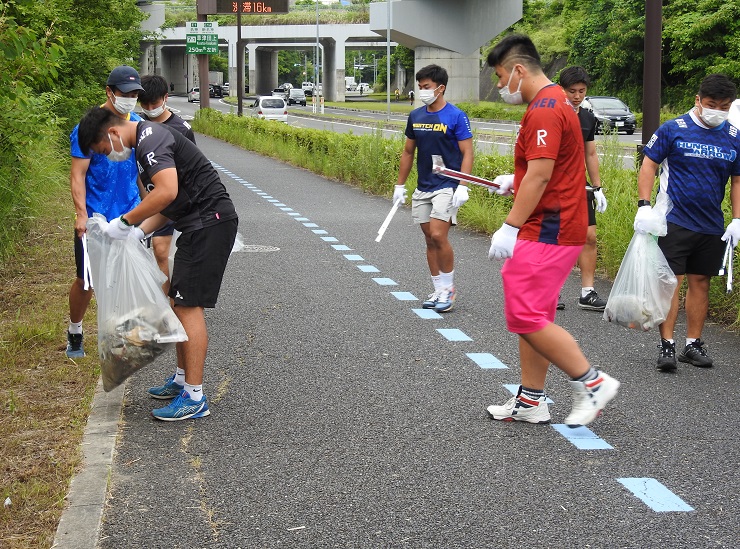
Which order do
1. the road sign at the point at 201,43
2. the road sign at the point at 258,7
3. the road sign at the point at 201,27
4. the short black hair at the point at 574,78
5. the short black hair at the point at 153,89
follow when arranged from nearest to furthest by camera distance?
1. the short black hair at the point at 153,89
2. the short black hair at the point at 574,78
3. the road sign at the point at 258,7
4. the road sign at the point at 201,43
5. the road sign at the point at 201,27

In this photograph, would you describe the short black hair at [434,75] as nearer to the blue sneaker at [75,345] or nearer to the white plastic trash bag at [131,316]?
the blue sneaker at [75,345]

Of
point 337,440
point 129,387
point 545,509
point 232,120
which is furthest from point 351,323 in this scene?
point 232,120

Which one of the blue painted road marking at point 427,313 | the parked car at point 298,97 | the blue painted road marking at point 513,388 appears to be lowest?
the blue painted road marking at point 513,388

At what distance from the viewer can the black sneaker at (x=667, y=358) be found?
700 cm

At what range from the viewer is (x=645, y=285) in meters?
6.89

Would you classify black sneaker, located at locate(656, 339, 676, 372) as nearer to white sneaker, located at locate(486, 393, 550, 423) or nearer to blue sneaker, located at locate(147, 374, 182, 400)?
white sneaker, located at locate(486, 393, 550, 423)

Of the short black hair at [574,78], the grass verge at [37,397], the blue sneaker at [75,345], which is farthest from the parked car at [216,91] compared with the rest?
the blue sneaker at [75,345]

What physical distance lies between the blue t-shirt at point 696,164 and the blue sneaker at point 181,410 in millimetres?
3239

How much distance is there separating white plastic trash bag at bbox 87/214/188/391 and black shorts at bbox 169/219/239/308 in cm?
12

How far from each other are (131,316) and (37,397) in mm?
1062

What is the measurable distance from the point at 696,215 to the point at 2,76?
4.92m

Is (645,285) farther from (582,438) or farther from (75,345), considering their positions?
(75,345)

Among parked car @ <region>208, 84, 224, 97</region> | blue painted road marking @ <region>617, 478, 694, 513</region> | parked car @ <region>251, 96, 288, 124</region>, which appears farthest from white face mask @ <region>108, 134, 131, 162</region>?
parked car @ <region>208, 84, 224, 97</region>

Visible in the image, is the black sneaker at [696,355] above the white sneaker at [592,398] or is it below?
below
